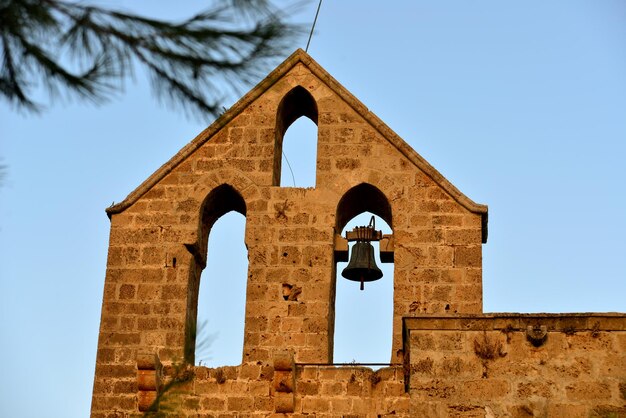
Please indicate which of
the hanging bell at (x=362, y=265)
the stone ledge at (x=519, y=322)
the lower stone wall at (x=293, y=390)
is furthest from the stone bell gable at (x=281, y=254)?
the stone ledge at (x=519, y=322)

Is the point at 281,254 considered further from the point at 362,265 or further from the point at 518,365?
the point at 518,365

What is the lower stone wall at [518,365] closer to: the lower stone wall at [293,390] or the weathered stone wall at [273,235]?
the lower stone wall at [293,390]

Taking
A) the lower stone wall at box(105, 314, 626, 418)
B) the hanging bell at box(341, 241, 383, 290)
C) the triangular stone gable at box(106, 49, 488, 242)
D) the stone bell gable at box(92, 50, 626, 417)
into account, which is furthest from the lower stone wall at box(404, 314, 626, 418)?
the triangular stone gable at box(106, 49, 488, 242)

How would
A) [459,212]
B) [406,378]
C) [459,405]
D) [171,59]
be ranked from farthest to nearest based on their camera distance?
1. [459,212]
2. [406,378]
3. [459,405]
4. [171,59]

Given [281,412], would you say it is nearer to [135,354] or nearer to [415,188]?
[135,354]

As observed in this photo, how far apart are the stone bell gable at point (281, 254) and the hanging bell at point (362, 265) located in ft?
0.45

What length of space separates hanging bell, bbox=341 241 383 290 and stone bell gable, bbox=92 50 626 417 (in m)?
0.14

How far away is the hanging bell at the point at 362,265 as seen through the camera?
14.9m

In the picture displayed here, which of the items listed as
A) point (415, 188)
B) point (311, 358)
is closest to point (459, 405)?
point (311, 358)

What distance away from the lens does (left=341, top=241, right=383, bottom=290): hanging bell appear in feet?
48.8

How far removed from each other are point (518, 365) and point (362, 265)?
8.26ft

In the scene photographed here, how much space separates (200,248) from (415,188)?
2.30 metres

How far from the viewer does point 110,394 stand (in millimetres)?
14344

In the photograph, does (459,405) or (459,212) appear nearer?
(459,405)
